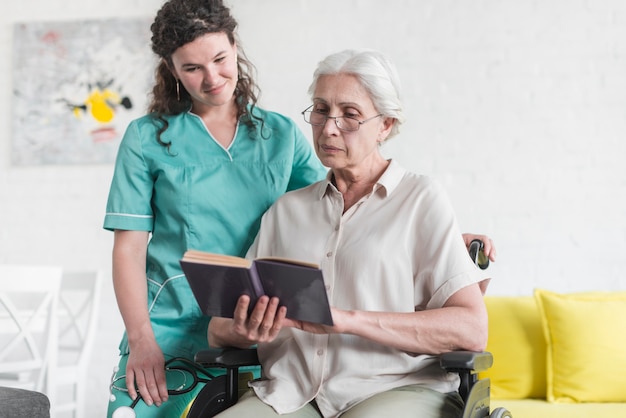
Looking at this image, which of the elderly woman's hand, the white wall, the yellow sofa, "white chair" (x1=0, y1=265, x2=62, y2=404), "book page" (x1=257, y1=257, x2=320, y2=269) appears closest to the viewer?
"book page" (x1=257, y1=257, x2=320, y2=269)

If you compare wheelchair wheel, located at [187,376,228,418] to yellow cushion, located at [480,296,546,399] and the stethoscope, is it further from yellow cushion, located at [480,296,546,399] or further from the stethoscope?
yellow cushion, located at [480,296,546,399]

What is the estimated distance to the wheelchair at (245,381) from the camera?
5.41 ft

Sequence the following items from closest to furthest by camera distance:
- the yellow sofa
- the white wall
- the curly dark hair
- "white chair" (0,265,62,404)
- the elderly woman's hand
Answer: the elderly woman's hand
the curly dark hair
the yellow sofa
"white chair" (0,265,62,404)
the white wall

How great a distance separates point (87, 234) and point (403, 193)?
8.81 feet

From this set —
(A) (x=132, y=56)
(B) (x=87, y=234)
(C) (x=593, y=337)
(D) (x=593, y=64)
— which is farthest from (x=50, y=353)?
(D) (x=593, y=64)

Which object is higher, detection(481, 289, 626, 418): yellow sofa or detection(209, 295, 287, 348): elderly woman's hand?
detection(209, 295, 287, 348): elderly woman's hand

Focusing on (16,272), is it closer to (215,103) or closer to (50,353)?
(50,353)

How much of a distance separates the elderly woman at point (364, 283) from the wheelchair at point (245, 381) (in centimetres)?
4

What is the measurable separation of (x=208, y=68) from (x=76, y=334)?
8.71 feet

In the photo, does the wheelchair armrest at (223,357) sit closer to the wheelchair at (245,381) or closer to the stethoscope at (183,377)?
the wheelchair at (245,381)

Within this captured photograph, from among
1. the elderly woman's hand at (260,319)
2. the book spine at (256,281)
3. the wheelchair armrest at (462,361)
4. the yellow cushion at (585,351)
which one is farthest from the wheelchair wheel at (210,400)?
the yellow cushion at (585,351)

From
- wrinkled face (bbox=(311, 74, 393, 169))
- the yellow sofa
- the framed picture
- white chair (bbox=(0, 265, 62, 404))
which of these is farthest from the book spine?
the framed picture

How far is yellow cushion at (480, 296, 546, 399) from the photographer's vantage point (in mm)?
2895

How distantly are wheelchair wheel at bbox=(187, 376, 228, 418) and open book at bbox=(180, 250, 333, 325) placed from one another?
1.08 ft
